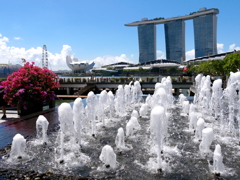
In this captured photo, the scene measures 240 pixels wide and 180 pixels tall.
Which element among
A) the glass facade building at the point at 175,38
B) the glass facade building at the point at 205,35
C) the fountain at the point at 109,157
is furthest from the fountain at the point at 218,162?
the glass facade building at the point at 175,38

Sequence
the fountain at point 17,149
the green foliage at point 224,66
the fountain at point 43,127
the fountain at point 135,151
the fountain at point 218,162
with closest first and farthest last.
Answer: the fountain at point 218,162
the fountain at point 135,151
the fountain at point 17,149
the fountain at point 43,127
the green foliage at point 224,66

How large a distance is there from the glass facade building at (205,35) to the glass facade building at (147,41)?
79.8 ft

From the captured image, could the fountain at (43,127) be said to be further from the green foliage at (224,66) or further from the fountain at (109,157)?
the green foliage at (224,66)

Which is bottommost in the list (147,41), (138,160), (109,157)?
(138,160)

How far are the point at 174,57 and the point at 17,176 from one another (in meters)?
130

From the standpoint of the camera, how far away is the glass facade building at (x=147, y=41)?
13262cm

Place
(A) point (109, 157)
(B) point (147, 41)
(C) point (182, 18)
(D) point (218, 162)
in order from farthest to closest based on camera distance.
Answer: (B) point (147, 41)
(C) point (182, 18)
(A) point (109, 157)
(D) point (218, 162)

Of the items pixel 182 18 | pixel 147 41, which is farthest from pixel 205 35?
pixel 147 41

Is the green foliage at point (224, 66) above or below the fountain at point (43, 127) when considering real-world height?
above

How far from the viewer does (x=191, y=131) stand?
10156 mm

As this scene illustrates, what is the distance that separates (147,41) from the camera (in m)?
133

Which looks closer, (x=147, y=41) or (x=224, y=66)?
(x=224, y=66)

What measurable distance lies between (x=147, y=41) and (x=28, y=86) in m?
125

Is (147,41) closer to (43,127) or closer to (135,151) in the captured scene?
(43,127)
